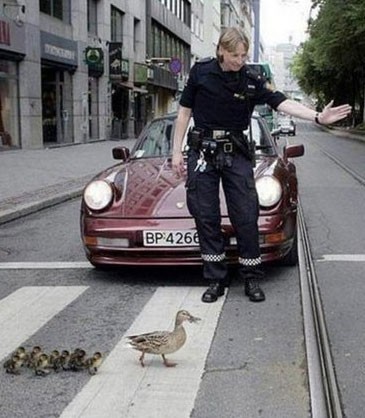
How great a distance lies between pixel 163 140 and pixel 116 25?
31.6m

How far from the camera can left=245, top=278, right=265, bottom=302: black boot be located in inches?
209

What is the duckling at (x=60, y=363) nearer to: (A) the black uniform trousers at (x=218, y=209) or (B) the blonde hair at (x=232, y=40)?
(A) the black uniform trousers at (x=218, y=209)

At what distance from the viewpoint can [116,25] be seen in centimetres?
3769

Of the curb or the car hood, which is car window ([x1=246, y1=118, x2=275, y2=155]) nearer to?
the car hood

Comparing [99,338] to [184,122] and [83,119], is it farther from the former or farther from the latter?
[83,119]

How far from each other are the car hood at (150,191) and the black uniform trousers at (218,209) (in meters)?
0.38

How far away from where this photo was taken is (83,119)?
100 feet

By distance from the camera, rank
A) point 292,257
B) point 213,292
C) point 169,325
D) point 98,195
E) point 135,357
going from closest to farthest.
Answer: point 135,357 → point 169,325 → point 213,292 → point 98,195 → point 292,257

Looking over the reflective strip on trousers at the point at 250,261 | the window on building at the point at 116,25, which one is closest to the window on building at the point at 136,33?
the window on building at the point at 116,25

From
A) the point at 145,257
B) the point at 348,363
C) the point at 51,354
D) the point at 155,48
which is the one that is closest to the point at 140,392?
the point at 51,354

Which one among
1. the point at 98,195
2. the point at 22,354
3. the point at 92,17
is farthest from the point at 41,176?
the point at 92,17

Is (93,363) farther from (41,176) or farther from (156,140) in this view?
(41,176)

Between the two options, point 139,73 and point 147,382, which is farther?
point 139,73

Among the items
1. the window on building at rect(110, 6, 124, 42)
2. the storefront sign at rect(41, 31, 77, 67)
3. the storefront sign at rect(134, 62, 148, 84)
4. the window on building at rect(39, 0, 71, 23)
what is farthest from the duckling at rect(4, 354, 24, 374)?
the storefront sign at rect(134, 62, 148, 84)
